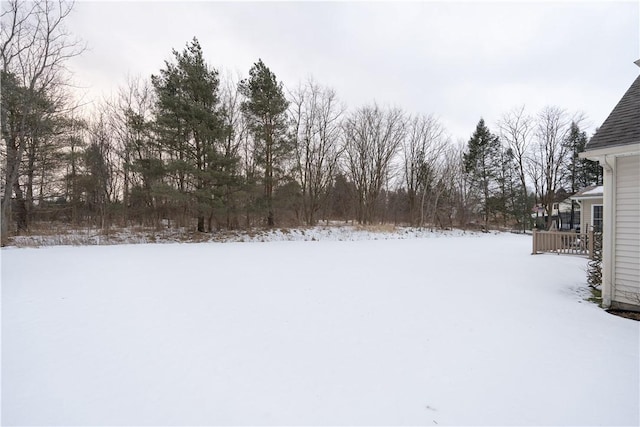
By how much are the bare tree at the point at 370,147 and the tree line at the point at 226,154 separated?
0.32 ft

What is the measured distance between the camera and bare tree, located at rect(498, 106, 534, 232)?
26.7 metres

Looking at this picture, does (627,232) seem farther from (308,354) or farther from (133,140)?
(133,140)

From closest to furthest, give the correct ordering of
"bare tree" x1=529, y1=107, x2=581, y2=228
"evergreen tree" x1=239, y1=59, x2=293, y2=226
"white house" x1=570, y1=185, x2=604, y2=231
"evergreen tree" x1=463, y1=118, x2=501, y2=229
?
"white house" x1=570, y1=185, x2=604, y2=231
"evergreen tree" x1=239, y1=59, x2=293, y2=226
"bare tree" x1=529, y1=107, x2=581, y2=228
"evergreen tree" x1=463, y1=118, x2=501, y2=229

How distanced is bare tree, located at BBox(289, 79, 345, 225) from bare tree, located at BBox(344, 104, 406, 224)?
7.43 ft

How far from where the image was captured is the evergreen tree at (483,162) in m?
29.0

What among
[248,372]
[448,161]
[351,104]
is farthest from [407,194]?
[248,372]

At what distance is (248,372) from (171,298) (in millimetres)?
2898

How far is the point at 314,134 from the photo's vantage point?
70.2 ft

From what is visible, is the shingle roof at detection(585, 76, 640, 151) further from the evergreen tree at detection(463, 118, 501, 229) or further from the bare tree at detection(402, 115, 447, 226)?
the evergreen tree at detection(463, 118, 501, 229)

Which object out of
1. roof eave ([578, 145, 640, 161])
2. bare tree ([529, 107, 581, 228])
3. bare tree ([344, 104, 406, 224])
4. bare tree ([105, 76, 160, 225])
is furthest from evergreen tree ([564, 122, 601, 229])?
bare tree ([105, 76, 160, 225])

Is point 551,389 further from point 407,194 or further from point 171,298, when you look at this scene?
point 407,194

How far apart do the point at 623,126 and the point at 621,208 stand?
4.80ft

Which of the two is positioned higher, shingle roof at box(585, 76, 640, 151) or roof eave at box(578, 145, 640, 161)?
shingle roof at box(585, 76, 640, 151)

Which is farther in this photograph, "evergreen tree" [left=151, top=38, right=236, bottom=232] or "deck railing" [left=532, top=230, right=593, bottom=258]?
"evergreen tree" [left=151, top=38, right=236, bottom=232]
